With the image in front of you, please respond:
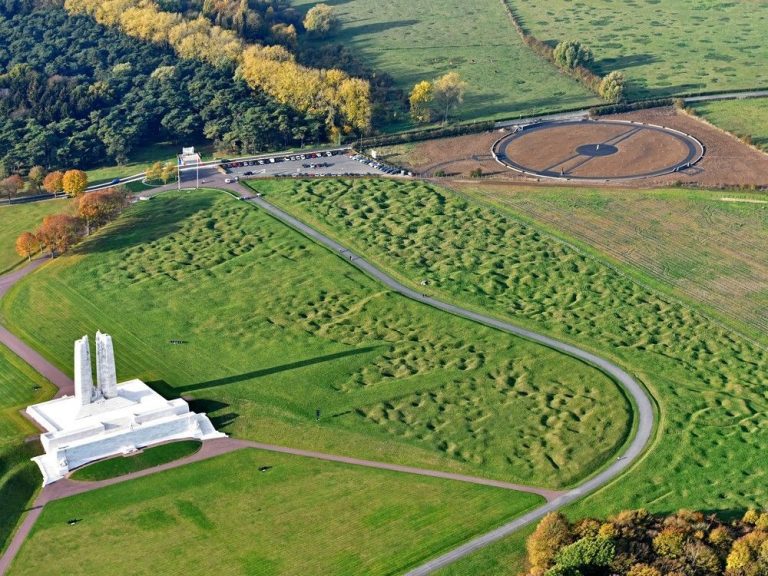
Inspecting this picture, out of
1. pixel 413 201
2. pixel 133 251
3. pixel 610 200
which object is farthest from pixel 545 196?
pixel 133 251

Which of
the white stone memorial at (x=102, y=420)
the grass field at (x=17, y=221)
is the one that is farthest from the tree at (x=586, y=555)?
the grass field at (x=17, y=221)

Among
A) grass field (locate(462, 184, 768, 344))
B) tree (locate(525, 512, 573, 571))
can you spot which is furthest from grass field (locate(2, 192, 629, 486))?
grass field (locate(462, 184, 768, 344))

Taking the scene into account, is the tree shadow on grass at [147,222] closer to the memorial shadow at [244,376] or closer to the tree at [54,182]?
the tree at [54,182]

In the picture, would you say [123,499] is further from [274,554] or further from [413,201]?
[413,201]

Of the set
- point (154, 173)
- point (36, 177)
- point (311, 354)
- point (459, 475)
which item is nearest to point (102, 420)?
point (311, 354)

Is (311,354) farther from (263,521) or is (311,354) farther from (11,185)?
(11,185)

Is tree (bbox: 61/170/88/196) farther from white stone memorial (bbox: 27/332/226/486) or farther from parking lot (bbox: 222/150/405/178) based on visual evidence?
white stone memorial (bbox: 27/332/226/486)
